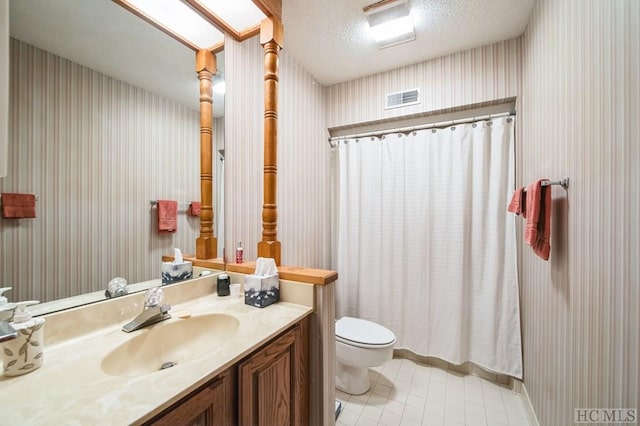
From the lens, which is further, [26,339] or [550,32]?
[550,32]

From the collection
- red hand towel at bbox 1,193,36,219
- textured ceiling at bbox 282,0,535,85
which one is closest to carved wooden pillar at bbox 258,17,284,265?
textured ceiling at bbox 282,0,535,85

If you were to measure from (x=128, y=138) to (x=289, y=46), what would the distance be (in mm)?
1370

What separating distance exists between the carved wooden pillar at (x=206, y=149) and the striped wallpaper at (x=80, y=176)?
0.54 feet

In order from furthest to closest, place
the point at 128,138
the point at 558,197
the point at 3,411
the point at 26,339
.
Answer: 1. the point at 558,197
2. the point at 128,138
3. the point at 26,339
4. the point at 3,411

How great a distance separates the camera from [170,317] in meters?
1.05

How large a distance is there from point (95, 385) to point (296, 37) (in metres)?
2.04

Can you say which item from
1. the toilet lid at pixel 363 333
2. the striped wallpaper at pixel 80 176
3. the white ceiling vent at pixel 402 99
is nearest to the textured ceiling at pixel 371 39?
the white ceiling vent at pixel 402 99

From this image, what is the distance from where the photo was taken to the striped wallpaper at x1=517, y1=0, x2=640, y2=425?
0.72 metres

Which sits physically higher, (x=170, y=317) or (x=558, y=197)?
(x=558, y=197)

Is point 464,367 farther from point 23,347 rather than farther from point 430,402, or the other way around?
point 23,347

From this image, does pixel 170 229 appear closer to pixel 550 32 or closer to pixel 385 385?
pixel 385 385

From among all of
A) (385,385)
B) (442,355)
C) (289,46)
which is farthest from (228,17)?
(442,355)

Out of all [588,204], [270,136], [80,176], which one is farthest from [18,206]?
[588,204]

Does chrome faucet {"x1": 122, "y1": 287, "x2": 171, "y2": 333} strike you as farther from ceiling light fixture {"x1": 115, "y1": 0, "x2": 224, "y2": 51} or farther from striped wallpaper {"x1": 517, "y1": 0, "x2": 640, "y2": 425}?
striped wallpaper {"x1": 517, "y1": 0, "x2": 640, "y2": 425}
